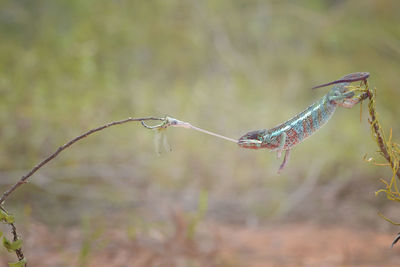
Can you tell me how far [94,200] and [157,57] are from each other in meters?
1.16

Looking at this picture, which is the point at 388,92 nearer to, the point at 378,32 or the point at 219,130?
the point at 378,32

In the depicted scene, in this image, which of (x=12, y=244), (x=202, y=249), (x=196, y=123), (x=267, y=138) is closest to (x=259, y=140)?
(x=267, y=138)

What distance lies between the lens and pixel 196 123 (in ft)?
8.25

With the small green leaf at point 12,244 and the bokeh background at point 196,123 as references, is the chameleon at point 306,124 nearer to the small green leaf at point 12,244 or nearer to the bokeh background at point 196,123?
the small green leaf at point 12,244

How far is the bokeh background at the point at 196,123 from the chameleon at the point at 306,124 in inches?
35.1

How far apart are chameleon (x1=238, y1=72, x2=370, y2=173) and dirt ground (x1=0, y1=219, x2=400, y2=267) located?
78 centimetres

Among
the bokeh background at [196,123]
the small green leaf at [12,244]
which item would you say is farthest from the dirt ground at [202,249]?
the small green leaf at [12,244]

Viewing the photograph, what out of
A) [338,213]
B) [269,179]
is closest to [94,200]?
[269,179]

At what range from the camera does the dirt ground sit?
4.18 feet

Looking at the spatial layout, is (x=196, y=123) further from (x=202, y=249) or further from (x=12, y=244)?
(x=12, y=244)

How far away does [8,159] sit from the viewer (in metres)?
1.98

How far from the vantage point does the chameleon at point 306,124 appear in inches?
17.5

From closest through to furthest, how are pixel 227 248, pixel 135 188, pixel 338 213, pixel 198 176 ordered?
pixel 227 248 → pixel 338 213 → pixel 135 188 → pixel 198 176

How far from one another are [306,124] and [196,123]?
2.07 metres
